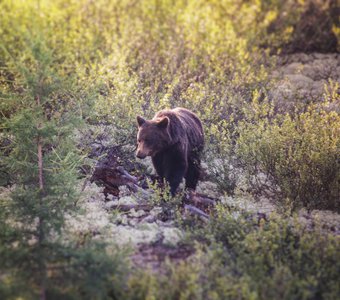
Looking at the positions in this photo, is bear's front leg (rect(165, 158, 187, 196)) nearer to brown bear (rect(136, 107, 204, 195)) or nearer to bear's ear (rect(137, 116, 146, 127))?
brown bear (rect(136, 107, 204, 195))

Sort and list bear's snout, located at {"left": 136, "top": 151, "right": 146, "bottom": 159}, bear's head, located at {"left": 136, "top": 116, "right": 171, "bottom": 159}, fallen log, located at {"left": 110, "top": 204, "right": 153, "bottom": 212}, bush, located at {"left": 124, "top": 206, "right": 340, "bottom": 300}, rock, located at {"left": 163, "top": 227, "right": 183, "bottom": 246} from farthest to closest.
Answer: bear's head, located at {"left": 136, "top": 116, "right": 171, "bottom": 159} → bear's snout, located at {"left": 136, "top": 151, "right": 146, "bottom": 159} → fallen log, located at {"left": 110, "top": 204, "right": 153, "bottom": 212} → rock, located at {"left": 163, "top": 227, "right": 183, "bottom": 246} → bush, located at {"left": 124, "top": 206, "right": 340, "bottom": 300}

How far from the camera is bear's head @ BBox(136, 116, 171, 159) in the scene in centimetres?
627

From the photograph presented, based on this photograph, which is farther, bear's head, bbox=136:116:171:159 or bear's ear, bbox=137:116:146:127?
bear's ear, bbox=137:116:146:127

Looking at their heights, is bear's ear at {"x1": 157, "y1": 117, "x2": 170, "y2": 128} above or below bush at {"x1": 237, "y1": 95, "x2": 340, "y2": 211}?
above

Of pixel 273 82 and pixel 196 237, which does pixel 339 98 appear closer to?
pixel 273 82

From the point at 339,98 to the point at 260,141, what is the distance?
2881 mm

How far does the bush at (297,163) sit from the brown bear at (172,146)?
776 mm

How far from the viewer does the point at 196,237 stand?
516 centimetres

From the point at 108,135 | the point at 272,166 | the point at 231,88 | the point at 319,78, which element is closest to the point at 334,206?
the point at 272,166

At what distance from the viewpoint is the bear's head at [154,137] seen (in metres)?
6.27

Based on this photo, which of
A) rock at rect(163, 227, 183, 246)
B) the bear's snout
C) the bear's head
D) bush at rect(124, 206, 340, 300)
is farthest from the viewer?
the bear's head

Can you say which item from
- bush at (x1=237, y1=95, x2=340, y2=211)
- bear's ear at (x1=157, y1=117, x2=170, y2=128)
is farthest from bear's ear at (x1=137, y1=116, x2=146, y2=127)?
bush at (x1=237, y1=95, x2=340, y2=211)

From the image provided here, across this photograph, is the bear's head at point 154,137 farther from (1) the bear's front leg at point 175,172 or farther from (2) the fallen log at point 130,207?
(2) the fallen log at point 130,207

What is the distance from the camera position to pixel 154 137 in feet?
20.6
